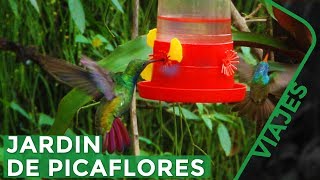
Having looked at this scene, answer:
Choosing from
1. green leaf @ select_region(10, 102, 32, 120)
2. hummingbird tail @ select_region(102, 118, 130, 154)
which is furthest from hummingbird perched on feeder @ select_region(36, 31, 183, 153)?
green leaf @ select_region(10, 102, 32, 120)

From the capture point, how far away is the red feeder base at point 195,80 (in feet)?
2.56

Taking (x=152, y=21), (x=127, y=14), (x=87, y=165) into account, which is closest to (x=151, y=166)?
(x=87, y=165)

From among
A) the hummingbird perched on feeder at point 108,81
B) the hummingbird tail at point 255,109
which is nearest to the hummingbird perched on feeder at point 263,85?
the hummingbird tail at point 255,109

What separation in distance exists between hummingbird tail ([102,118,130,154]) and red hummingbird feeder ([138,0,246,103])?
0.16 ft

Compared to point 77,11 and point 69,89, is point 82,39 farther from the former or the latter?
point 77,11

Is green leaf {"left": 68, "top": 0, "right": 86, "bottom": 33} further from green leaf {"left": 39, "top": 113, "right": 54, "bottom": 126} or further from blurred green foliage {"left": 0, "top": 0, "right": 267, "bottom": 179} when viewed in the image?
green leaf {"left": 39, "top": 113, "right": 54, "bottom": 126}

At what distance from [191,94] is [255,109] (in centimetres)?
15

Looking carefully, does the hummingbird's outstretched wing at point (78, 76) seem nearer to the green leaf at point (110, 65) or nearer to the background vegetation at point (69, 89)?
the green leaf at point (110, 65)

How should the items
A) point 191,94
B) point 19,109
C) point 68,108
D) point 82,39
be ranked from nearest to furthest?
point 191,94 → point 68,108 → point 82,39 → point 19,109

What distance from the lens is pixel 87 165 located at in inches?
38.5

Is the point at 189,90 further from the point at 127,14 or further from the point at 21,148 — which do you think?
the point at 127,14

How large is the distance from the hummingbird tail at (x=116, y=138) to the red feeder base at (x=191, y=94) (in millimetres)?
60

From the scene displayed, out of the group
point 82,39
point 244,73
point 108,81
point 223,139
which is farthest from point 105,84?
point 223,139

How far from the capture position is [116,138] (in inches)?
33.9
